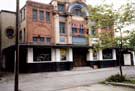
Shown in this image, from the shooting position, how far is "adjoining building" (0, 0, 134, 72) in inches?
1099

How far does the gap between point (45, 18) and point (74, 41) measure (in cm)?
563

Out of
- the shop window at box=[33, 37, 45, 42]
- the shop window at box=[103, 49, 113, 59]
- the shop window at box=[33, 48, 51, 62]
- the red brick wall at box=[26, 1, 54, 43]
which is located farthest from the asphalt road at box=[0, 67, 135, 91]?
the shop window at box=[103, 49, 113, 59]

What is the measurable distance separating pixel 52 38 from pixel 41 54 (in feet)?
9.91

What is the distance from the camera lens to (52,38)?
29781 mm

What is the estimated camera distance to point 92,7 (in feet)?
53.0

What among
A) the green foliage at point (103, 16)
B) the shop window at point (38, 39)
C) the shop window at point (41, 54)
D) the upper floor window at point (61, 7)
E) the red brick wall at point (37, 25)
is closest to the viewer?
the green foliage at point (103, 16)

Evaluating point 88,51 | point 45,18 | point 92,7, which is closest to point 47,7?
point 45,18

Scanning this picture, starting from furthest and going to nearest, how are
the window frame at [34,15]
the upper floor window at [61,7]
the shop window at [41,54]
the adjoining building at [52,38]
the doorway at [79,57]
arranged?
the doorway at [79,57], the upper floor window at [61,7], the window frame at [34,15], the adjoining building at [52,38], the shop window at [41,54]

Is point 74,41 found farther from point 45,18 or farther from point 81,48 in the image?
point 45,18

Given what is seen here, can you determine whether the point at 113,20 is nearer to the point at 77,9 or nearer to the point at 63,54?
the point at 63,54

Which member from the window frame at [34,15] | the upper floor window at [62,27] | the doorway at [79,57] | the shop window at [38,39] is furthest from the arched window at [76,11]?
the shop window at [38,39]

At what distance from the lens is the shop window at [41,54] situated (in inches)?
1095

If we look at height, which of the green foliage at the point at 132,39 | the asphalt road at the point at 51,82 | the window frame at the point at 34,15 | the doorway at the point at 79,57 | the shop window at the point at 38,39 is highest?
the window frame at the point at 34,15

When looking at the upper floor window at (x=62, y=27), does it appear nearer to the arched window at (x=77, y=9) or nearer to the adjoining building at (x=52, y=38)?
the adjoining building at (x=52, y=38)
